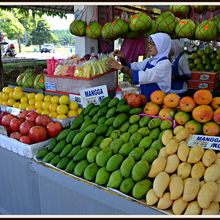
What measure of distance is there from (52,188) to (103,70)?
60.9 inches

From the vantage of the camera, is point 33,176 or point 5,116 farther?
point 5,116

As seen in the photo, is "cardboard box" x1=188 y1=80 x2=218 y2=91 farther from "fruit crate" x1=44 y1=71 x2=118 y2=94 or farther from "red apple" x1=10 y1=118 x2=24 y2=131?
"red apple" x1=10 y1=118 x2=24 y2=131

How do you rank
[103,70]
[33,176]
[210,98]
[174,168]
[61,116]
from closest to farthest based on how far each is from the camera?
1. [174,168]
2. [210,98]
3. [33,176]
4. [61,116]
5. [103,70]

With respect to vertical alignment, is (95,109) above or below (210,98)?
below

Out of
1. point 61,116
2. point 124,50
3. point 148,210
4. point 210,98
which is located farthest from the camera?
point 124,50

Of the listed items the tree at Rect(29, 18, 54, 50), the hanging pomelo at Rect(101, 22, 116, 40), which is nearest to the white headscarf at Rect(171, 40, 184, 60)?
the hanging pomelo at Rect(101, 22, 116, 40)

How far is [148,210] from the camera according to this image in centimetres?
143

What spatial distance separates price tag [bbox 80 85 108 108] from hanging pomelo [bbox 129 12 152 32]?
1.19 meters

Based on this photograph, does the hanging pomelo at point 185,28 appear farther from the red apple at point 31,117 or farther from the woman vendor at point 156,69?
the red apple at point 31,117

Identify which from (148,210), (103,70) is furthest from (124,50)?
(148,210)

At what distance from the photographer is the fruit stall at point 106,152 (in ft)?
4.83

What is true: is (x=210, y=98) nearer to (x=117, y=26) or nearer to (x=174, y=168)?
(x=174, y=168)

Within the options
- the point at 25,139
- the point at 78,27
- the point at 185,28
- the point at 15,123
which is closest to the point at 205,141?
the point at 25,139

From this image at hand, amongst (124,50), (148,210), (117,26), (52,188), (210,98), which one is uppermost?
(117,26)
